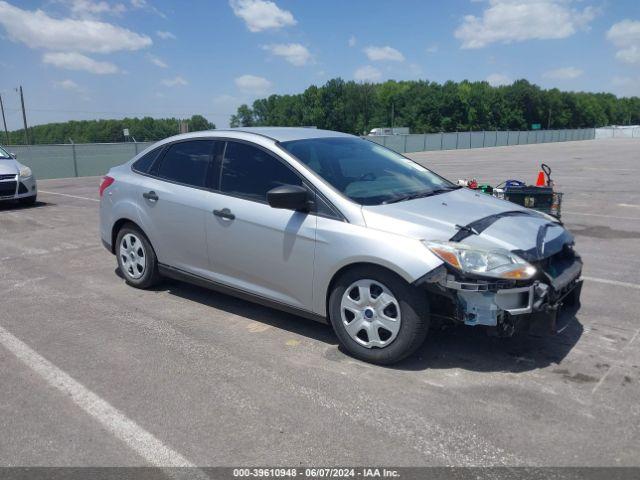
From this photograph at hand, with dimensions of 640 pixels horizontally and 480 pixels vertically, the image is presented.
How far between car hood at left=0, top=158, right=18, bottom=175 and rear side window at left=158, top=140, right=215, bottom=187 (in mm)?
7791

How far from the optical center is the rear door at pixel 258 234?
13.7 ft

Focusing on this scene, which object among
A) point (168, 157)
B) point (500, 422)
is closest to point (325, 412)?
point (500, 422)

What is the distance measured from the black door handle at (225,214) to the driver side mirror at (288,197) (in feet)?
2.05

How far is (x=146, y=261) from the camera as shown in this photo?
5.55 metres

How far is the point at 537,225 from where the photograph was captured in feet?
13.7

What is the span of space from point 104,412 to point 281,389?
1087mm

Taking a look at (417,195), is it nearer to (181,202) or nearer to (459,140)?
(181,202)

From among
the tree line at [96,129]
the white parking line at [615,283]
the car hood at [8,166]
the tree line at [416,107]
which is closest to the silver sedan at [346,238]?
the white parking line at [615,283]

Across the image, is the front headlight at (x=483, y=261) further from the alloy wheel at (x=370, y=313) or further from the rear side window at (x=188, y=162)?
the rear side window at (x=188, y=162)

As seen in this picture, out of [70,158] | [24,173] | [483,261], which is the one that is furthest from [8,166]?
[483,261]

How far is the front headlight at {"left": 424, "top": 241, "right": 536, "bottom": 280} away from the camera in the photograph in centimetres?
354

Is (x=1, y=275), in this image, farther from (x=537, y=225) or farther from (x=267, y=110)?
(x=267, y=110)

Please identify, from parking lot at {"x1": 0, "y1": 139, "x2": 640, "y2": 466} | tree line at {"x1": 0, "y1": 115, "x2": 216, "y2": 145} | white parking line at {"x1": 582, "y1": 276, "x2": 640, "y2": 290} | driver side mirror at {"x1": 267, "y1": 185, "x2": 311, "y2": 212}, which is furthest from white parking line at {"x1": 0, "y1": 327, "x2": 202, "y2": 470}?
tree line at {"x1": 0, "y1": 115, "x2": 216, "y2": 145}

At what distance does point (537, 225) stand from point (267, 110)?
12375 centimetres
